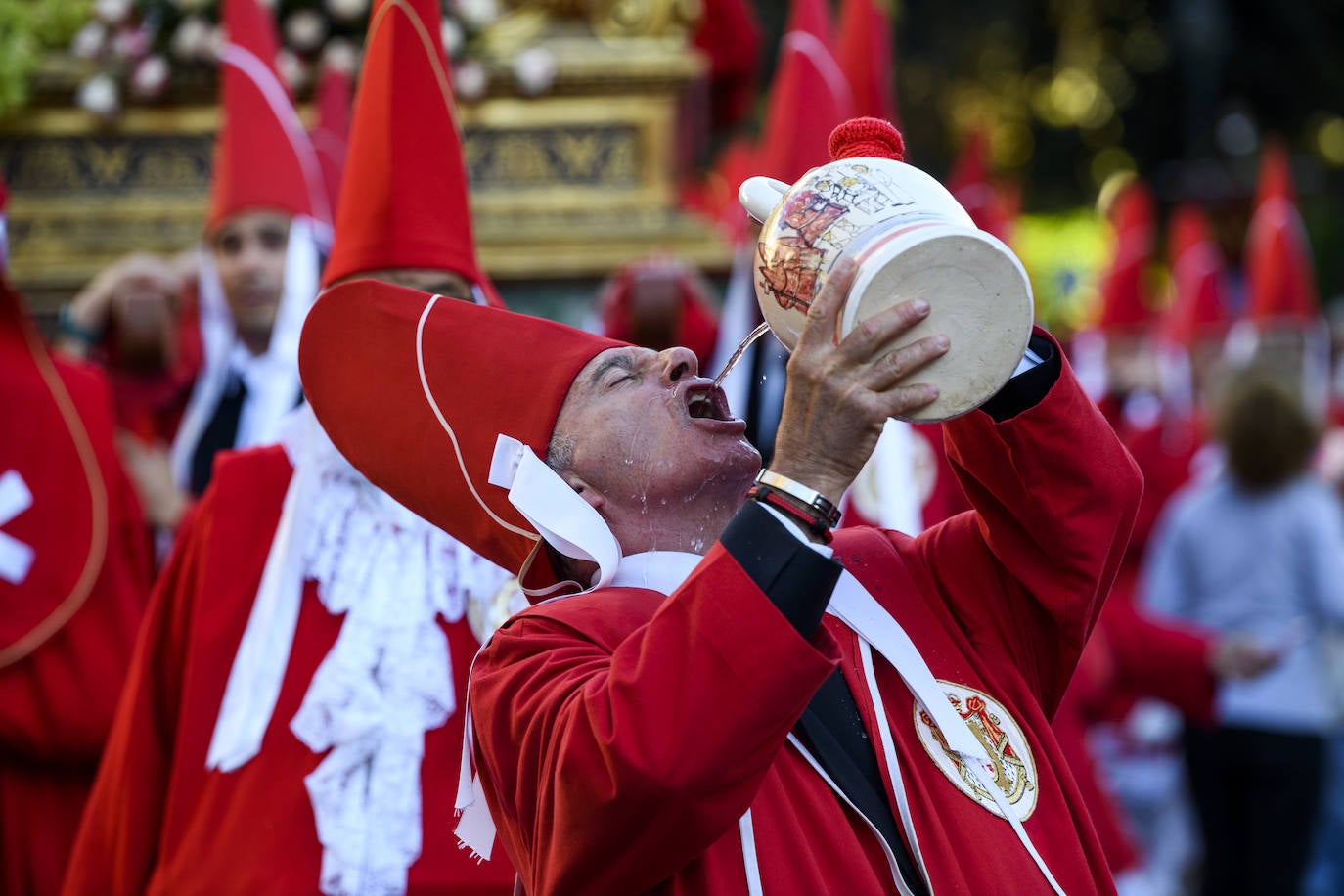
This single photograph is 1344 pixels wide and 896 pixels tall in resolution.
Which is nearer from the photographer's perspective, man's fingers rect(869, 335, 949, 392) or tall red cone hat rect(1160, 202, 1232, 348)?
man's fingers rect(869, 335, 949, 392)

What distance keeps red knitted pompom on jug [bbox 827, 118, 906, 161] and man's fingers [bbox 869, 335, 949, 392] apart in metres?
0.32

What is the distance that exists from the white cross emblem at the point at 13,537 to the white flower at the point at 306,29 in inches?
111

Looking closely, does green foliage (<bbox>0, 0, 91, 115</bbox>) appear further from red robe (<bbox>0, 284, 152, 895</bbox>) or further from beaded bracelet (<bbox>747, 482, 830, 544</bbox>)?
beaded bracelet (<bbox>747, 482, 830, 544</bbox>)

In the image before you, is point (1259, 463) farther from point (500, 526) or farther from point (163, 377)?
point (500, 526)

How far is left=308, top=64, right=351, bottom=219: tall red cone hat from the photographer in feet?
19.1

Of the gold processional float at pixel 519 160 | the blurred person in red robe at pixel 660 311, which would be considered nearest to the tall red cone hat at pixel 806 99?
the blurred person in red robe at pixel 660 311

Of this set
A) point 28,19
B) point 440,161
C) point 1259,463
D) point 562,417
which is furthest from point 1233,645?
point 28,19

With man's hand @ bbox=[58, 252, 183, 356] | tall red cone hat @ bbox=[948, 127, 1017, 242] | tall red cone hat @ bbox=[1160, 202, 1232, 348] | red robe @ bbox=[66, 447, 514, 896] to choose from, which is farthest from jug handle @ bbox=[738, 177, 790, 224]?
tall red cone hat @ bbox=[1160, 202, 1232, 348]

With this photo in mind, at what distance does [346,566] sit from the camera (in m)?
Result: 3.29

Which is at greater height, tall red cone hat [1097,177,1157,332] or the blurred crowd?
the blurred crowd

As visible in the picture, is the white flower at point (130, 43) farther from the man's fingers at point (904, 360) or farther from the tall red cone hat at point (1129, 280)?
the tall red cone hat at point (1129, 280)

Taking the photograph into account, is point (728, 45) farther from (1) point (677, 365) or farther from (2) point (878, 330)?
(2) point (878, 330)

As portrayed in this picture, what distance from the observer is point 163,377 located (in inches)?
211

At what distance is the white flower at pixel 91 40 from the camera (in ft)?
20.0
